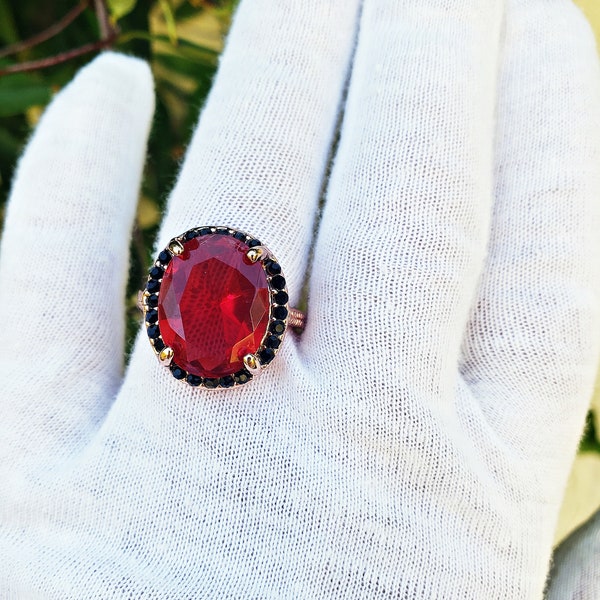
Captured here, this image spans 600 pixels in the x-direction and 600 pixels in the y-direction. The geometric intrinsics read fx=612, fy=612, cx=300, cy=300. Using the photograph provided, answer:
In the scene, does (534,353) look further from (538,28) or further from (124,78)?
(124,78)

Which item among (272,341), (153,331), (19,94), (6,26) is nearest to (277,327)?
(272,341)

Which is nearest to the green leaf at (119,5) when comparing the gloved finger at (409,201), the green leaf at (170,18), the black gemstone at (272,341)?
the green leaf at (170,18)

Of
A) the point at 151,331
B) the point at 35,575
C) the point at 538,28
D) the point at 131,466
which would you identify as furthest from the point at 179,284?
the point at 538,28

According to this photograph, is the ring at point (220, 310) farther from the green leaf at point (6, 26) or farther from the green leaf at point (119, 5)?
the green leaf at point (6, 26)

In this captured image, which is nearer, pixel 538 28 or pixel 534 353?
pixel 534 353

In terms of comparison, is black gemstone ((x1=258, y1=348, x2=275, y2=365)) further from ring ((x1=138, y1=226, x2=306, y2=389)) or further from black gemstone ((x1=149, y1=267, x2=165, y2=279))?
black gemstone ((x1=149, y1=267, x2=165, y2=279))

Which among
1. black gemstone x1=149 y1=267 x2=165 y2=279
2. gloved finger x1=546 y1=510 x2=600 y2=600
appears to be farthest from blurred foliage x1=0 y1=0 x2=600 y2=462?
gloved finger x1=546 y1=510 x2=600 y2=600
